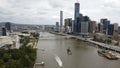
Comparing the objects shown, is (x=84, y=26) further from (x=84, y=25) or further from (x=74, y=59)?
(x=74, y=59)

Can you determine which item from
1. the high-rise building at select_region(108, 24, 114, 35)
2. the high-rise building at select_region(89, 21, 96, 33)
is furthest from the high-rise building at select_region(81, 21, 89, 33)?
the high-rise building at select_region(108, 24, 114, 35)

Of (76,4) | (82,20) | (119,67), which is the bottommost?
(119,67)

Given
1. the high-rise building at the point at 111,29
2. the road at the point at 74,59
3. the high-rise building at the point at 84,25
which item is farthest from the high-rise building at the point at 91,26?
the road at the point at 74,59

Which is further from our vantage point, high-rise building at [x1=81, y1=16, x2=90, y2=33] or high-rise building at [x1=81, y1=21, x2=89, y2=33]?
high-rise building at [x1=81, y1=16, x2=90, y2=33]

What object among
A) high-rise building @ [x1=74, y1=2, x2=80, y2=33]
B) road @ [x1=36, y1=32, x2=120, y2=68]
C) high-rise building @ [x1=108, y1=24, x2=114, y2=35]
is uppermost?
high-rise building @ [x1=74, y1=2, x2=80, y2=33]

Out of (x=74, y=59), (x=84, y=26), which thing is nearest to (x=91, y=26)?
(x=84, y=26)

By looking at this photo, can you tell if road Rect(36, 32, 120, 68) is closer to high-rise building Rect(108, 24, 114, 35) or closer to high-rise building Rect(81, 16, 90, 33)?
high-rise building Rect(108, 24, 114, 35)

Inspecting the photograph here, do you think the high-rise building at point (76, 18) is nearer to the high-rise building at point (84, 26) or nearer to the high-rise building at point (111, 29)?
the high-rise building at point (84, 26)

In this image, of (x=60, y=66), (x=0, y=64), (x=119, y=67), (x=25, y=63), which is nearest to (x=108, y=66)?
(x=119, y=67)

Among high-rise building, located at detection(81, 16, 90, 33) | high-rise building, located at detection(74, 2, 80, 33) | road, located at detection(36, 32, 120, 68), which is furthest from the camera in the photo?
high-rise building, located at detection(74, 2, 80, 33)

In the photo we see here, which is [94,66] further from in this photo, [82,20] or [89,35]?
[82,20]

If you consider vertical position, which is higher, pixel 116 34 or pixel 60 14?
pixel 60 14
